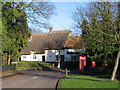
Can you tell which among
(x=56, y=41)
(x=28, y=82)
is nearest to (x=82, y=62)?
(x=28, y=82)

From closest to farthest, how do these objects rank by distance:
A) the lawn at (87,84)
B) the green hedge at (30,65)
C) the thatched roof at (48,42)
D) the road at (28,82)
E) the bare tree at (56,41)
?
1. the lawn at (87,84)
2. the road at (28,82)
3. the green hedge at (30,65)
4. the bare tree at (56,41)
5. the thatched roof at (48,42)

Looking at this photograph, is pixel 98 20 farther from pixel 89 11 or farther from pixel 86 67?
pixel 86 67

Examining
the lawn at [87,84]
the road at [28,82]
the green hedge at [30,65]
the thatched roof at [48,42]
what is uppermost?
the thatched roof at [48,42]

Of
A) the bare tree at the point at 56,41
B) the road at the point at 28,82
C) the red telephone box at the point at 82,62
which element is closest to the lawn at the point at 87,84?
the road at the point at 28,82

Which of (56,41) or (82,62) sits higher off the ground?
(56,41)

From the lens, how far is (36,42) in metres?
64.1

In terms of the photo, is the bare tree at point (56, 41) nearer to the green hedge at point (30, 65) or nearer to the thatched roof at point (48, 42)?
the thatched roof at point (48, 42)

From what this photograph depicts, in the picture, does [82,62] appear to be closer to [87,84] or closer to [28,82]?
[28,82]

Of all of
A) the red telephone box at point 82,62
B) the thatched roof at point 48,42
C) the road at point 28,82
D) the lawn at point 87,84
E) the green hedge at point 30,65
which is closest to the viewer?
the lawn at point 87,84

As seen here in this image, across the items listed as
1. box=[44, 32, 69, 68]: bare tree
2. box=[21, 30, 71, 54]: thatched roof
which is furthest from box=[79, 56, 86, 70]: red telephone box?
box=[21, 30, 71, 54]: thatched roof

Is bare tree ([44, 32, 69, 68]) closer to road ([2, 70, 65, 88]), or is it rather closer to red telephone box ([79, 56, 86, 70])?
red telephone box ([79, 56, 86, 70])

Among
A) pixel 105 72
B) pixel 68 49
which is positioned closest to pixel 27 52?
pixel 68 49

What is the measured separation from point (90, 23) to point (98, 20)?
1039 millimetres

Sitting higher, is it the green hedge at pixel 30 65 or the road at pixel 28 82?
the road at pixel 28 82
